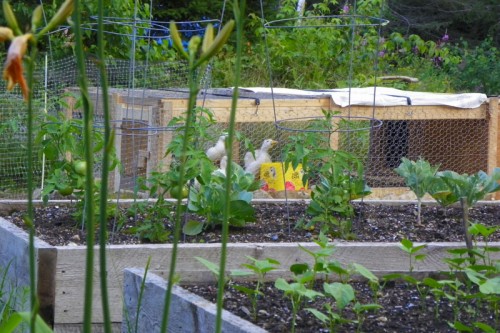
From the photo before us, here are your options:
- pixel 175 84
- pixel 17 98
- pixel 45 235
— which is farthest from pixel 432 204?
pixel 175 84

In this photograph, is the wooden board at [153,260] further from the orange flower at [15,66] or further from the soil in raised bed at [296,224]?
the orange flower at [15,66]

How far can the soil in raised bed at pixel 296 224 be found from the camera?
3.26 metres

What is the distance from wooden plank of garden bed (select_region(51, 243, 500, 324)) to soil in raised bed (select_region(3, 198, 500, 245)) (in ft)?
0.94

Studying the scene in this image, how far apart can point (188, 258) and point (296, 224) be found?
0.62 m

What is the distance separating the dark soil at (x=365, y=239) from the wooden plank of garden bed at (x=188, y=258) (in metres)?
0.29

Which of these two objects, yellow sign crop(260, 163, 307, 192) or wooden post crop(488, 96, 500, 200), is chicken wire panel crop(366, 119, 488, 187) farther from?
yellow sign crop(260, 163, 307, 192)

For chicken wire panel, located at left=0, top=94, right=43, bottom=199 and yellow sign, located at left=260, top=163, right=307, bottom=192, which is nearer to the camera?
yellow sign, located at left=260, top=163, right=307, bottom=192

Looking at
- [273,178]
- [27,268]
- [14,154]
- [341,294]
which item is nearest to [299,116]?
[273,178]

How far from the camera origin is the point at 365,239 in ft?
10.7

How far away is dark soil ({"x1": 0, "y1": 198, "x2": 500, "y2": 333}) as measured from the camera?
2121 mm

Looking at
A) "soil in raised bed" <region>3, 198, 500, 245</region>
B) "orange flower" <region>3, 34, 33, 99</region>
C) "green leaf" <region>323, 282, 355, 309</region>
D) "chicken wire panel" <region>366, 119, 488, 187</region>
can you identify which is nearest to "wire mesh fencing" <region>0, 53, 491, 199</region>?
"chicken wire panel" <region>366, 119, 488, 187</region>

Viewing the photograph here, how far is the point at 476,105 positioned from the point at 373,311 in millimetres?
4677

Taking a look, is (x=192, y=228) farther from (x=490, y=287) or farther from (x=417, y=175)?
(x=490, y=287)

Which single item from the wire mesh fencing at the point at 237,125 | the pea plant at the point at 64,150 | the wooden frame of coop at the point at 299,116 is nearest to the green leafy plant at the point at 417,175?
the pea plant at the point at 64,150
